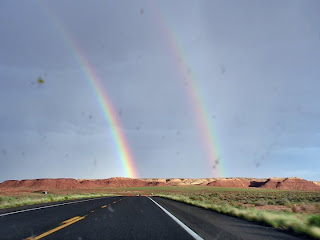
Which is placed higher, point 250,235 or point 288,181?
point 288,181

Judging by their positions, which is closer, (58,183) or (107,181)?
(58,183)

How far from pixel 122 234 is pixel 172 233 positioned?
4.39 feet

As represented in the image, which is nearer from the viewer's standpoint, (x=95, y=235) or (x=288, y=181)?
(x=95, y=235)

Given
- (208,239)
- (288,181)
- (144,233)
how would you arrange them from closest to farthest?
(208,239)
(144,233)
(288,181)

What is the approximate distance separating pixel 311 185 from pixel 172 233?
193436 mm

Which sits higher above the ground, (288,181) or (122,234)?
(288,181)

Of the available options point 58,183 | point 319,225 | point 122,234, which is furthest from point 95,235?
point 58,183

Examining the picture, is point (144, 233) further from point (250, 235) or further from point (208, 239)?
point (250, 235)

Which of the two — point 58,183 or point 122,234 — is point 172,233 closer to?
point 122,234

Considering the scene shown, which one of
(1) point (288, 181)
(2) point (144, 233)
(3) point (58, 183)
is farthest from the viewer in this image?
(1) point (288, 181)

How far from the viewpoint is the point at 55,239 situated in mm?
7188

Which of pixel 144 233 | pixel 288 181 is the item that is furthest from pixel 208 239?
pixel 288 181

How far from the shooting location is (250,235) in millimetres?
8617

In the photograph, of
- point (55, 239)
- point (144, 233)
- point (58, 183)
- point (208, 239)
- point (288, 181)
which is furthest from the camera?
point (288, 181)
